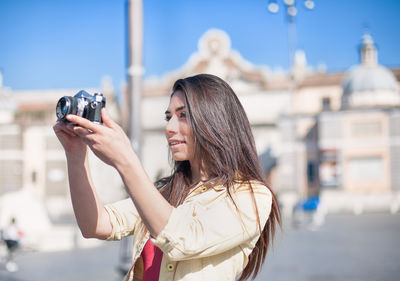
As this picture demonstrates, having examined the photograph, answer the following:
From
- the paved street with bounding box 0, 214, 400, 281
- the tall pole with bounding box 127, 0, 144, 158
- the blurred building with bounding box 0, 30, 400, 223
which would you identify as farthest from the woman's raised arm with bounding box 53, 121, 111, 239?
the blurred building with bounding box 0, 30, 400, 223

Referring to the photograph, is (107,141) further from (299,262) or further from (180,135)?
(299,262)

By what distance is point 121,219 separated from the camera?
186 cm

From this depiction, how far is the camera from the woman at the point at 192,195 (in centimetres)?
138

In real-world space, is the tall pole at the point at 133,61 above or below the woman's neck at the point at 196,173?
above

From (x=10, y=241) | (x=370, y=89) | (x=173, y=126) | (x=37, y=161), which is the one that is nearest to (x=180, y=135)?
(x=173, y=126)

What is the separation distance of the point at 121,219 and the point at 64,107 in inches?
24.2

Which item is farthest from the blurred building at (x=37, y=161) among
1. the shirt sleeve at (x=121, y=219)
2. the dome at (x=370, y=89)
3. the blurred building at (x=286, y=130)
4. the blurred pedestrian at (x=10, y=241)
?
the shirt sleeve at (x=121, y=219)

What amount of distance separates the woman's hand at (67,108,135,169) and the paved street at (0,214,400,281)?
5.30 metres

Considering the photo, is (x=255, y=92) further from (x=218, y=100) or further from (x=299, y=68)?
(x=218, y=100)

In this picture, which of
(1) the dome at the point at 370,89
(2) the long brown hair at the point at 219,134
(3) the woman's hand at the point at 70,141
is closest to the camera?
(3) the woman's hand at the point at 70,141

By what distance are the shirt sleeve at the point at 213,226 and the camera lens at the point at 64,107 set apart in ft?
1.28

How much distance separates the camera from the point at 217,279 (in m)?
1.54

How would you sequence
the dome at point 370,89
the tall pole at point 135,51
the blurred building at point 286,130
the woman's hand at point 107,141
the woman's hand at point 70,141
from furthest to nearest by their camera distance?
the dome at point 370,89, the blurred building at point 286,130, the tall pole at point 135,51, the woman's hand at point 70,141, the woman's hand at point 107,141

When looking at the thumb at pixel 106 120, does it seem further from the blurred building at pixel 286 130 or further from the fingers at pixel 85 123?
the blurred building at pixel 286 130
